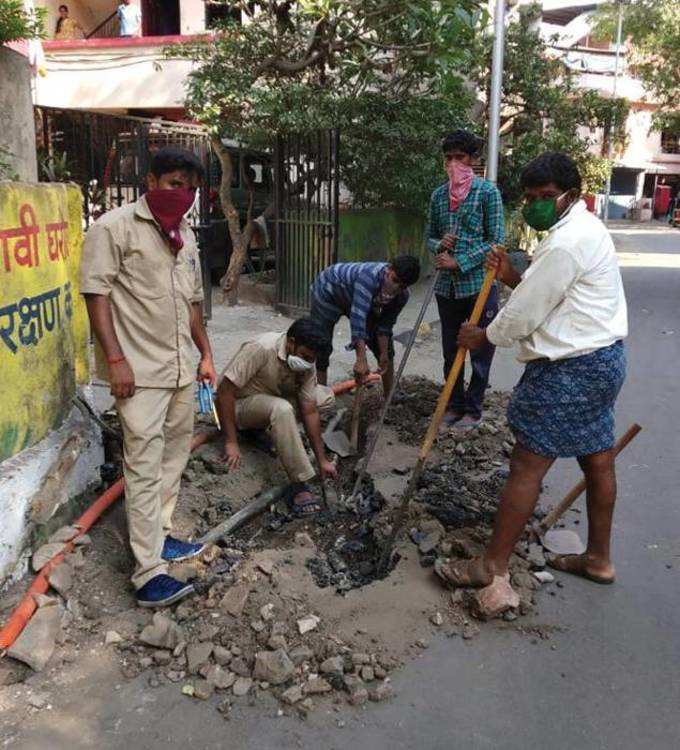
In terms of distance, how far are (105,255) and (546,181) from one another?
1.92 m

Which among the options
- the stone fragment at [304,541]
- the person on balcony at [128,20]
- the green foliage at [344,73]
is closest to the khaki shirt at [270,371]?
the stone fragment at [304,541]

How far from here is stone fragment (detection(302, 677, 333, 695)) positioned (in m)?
2.61

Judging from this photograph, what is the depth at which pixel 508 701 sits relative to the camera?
8.63 ft

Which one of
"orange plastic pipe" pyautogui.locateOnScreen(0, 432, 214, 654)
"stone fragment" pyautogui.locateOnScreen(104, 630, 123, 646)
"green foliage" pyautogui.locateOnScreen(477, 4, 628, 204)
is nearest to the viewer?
"orange plastic pipe" pyautogui.locateOnScreen(0, 432, 214, 654)

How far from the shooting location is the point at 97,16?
17.3 metres

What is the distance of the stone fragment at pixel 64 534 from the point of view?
3437 millimetres

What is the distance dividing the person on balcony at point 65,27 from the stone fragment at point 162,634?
15726 mm

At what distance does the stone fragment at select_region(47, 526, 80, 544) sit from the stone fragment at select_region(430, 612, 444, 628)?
1.79 meters

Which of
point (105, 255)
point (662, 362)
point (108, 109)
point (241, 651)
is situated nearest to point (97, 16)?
point (108, 109)

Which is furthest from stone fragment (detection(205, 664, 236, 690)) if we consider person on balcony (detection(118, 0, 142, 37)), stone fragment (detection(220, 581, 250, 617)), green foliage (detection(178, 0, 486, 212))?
person on balcony (detection(118, 0, 142, 37))

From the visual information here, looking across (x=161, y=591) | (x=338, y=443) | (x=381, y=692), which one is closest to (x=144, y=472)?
(x=161, y=591)

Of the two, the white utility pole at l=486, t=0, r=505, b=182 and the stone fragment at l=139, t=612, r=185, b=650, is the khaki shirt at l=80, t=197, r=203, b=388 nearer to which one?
the stone fragment at l=139, t=612, r=185, b=650

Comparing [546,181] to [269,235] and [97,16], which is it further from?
[97,16]

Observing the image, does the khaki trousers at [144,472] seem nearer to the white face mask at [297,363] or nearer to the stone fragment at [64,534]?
the stone fragment at [64,534]
